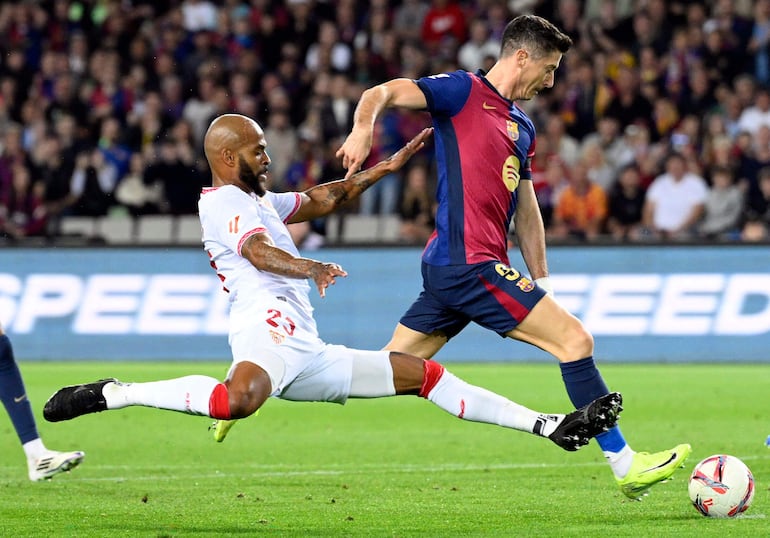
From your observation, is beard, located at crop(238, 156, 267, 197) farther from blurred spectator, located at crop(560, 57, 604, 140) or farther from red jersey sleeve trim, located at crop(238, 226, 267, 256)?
blurred spectator, located at crop(560, 57, 604, 140)

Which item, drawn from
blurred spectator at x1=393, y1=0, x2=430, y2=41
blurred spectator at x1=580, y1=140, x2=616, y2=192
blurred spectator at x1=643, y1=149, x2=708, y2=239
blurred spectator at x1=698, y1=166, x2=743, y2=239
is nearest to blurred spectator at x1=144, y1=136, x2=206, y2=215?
blurred spectator at x1=393, y1=0, x2=430, y2=41

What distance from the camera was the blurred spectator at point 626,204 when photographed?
55.6 ft

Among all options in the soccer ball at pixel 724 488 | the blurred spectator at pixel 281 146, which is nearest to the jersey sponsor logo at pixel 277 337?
the soccer ball at pixel 724 488

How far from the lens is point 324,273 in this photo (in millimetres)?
6105

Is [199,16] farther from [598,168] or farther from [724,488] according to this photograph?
[724,488]

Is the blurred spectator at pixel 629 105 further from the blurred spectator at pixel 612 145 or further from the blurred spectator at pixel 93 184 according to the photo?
the blurred spectator at pixel 93 184

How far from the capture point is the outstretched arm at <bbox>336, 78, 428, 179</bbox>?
6.45 m

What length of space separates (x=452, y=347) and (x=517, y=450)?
636 cm

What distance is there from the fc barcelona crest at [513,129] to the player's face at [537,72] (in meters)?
0.16

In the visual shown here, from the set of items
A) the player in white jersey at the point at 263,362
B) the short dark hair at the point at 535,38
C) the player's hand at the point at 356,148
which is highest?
the short dark hair at the point at 535,38

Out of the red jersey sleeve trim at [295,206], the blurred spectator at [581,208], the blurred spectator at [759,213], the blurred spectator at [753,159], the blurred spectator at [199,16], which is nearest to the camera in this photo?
the red jersey sleeve trim at [295,206]

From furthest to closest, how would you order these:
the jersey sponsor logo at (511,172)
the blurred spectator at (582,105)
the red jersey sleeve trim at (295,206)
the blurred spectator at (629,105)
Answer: the blurred spectator at (582,105), the blurred spectator at (629,105), the red jersey sleeve trim at (295,206), the jersey sponsor logo at (511,172)

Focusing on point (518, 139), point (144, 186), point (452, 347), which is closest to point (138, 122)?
point (144, 186)

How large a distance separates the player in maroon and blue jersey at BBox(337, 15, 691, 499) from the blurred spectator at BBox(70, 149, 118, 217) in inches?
467
